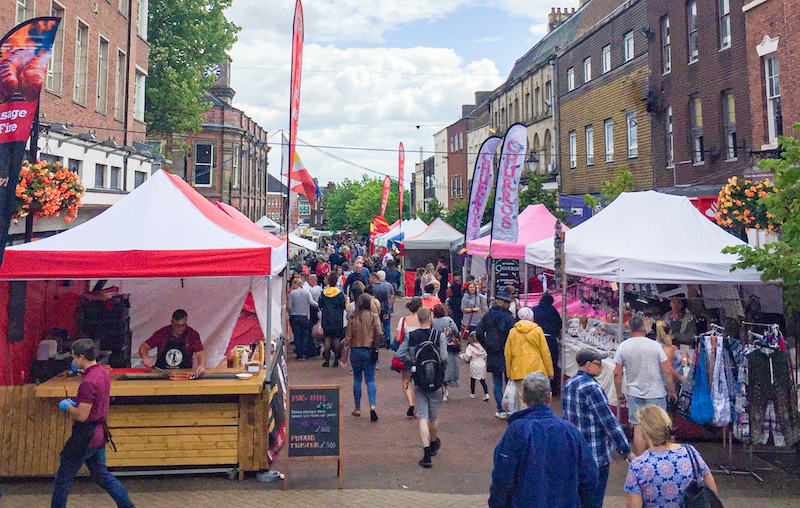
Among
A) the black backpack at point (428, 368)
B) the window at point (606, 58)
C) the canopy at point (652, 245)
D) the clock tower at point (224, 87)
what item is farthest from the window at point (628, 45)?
the clock tower at point (224, 87)

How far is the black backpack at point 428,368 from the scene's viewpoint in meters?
7.26

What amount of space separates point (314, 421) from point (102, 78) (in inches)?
668

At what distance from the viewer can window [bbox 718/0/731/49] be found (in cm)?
1788

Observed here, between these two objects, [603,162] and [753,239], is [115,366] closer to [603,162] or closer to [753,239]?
[753,239]

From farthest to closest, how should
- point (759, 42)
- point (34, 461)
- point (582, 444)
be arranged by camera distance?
point (759, 42), point (34, 461), point (582, 444)

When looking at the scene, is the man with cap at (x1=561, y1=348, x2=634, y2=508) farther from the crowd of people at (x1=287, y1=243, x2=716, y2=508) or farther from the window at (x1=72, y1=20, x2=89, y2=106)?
the window at (x1=72, y1=20, x2=89, y2=106)

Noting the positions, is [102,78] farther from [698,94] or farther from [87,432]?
[698,94]

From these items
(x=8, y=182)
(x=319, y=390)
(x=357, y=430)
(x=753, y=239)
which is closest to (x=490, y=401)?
(x=357, y=430)

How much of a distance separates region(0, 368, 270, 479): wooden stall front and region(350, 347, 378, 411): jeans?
230cm

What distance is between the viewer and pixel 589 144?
1088 inches

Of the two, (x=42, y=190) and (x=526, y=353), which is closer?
(x=526, y=353)

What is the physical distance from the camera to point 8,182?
5.43 m

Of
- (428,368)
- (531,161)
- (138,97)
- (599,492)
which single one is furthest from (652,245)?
(138,97)

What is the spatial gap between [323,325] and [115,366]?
4824 mm
